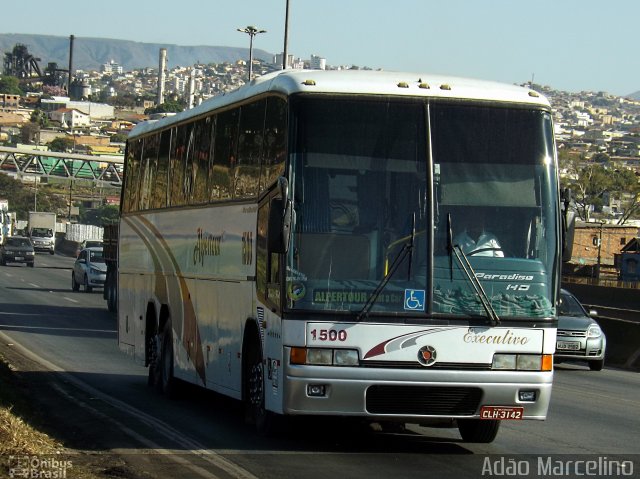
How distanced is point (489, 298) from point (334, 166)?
1706 millimetres

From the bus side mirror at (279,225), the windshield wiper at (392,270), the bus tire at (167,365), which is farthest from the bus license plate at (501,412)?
the bus tire at (167,365)

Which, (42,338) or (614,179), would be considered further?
(614,179)

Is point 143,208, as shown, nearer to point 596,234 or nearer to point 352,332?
point 352,332

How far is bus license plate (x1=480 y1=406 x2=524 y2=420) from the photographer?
1099cm

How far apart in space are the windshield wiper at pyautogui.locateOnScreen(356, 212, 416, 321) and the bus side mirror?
0.81 m

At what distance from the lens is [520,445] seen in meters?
12.4

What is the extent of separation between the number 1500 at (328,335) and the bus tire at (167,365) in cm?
583

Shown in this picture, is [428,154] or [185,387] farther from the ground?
[428,154]

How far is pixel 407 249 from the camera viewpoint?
1084 cm

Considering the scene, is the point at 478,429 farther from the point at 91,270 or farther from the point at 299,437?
the point at 91,270

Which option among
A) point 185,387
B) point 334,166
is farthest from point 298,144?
point 185,387

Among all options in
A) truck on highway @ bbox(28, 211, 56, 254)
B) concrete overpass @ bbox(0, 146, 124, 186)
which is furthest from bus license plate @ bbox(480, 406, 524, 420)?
concrete overpass @ bbox(0, 146, 124, 186)

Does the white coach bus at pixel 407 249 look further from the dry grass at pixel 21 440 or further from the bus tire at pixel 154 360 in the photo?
the bus tire at pixel 154 360

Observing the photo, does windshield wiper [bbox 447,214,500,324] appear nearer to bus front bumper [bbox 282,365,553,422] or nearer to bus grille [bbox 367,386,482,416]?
bus front bumper [bbox 282,365,553,422]
